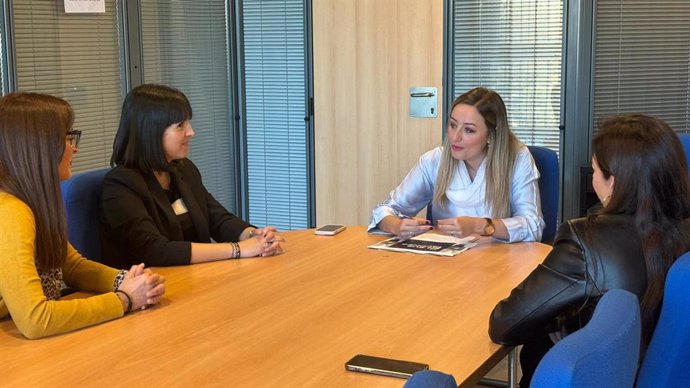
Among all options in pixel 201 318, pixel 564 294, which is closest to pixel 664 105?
pixel 564 294

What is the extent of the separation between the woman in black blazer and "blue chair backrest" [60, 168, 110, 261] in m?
0.04

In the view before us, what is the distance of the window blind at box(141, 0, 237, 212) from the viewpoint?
505 cm

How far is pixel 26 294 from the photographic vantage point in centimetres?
226

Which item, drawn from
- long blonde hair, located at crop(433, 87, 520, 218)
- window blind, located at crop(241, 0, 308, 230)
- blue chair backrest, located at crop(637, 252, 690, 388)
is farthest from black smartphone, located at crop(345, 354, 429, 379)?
window blind, located at crop(241, 0, 308, 230)

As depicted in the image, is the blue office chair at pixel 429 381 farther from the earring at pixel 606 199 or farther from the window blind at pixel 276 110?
the window blind at pixel 276 110

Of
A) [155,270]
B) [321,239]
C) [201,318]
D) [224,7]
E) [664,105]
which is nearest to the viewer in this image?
[201,318]

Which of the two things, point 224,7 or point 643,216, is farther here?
point 224,7

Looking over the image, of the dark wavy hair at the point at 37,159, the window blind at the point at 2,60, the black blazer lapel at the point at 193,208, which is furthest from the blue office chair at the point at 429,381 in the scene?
the window blind at the point at 2,60

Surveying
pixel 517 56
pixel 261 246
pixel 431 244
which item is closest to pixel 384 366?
pixel 261 246

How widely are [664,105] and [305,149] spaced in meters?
2.17

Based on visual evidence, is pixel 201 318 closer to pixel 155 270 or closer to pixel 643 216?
pixel 155 270

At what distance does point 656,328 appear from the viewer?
209cm

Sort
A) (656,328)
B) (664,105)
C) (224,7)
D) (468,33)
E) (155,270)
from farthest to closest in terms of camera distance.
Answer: (224,7) < (468,33) < (664,105) < (155,270) < (656,328)

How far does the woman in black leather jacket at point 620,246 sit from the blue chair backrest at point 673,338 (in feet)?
0.43
